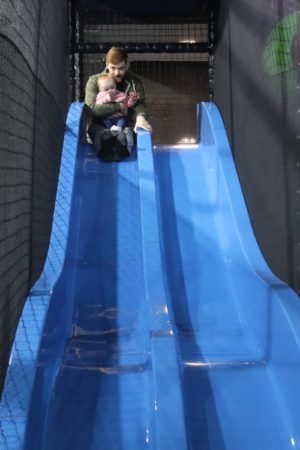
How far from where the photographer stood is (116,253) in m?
2.27

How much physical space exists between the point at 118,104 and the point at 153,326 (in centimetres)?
181

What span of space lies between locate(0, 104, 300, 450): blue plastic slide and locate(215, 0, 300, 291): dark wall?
0.32ft

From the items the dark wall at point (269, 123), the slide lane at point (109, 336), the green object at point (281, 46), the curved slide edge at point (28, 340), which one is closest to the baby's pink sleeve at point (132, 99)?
the slide lane at point (109, 336)

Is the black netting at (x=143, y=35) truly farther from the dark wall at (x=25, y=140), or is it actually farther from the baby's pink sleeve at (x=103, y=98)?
the baby's pink sleeve at (x=103, y=98)

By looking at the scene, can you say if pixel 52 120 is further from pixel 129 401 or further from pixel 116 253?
pixel 129 401

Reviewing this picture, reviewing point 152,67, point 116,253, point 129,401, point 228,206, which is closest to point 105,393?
point 129,401

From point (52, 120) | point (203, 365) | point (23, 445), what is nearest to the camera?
point (23, 445)

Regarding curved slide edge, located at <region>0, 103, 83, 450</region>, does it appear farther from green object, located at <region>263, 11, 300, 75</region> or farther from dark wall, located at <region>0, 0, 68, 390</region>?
green object, located at <region>263, 11, 300, 75</region>

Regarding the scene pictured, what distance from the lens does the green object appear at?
5.50ft

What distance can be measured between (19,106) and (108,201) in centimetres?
69

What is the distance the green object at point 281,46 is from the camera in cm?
168

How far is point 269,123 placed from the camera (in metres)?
1.97

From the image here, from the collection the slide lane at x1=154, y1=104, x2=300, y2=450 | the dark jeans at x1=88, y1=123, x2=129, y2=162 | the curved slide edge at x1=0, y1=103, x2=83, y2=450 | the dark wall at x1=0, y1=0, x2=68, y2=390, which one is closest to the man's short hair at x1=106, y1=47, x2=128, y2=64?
the dark wall at x1=0, y1=0, x2=68, y2=390

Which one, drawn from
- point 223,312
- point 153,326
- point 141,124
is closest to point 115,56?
point 141,124
